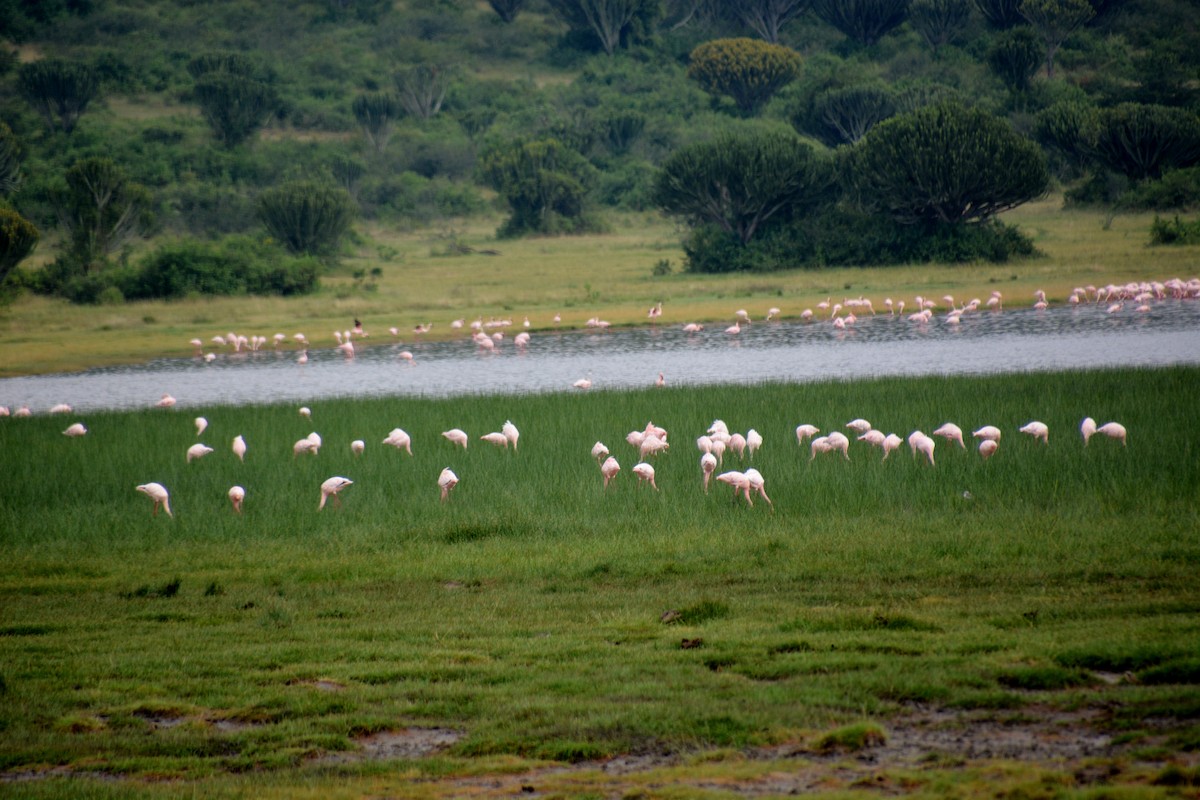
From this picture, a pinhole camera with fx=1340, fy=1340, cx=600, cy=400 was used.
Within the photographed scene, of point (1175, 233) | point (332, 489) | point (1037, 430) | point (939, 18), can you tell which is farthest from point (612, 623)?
point (939, 18)

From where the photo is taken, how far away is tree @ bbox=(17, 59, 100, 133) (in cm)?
7138

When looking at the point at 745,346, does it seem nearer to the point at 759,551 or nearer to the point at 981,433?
the point at 981,433

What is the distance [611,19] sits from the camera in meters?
91.3

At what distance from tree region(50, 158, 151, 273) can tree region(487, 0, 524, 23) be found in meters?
55.2

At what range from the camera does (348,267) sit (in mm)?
48844

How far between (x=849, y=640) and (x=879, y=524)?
12.8ft

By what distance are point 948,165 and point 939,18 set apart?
157 ft

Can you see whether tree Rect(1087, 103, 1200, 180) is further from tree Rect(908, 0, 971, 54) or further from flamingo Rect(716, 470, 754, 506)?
flamingo Rect(716, 470, 754, 506)

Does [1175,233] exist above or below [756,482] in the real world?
above

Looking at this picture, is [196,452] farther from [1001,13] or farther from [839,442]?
[1001,13]

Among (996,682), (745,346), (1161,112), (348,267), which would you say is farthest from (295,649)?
(1161,112)

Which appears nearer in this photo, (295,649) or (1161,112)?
(295,649)

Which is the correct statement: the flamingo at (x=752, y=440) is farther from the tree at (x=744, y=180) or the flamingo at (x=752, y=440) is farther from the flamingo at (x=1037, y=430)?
the tree at (x=744, y=180)

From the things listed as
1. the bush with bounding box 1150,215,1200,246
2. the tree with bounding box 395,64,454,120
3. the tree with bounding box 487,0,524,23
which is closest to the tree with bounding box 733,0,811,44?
the tree with bounding box 487,0,524,23
